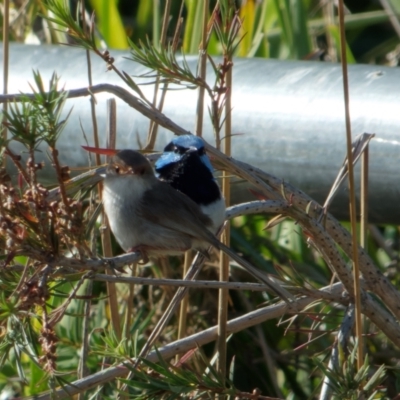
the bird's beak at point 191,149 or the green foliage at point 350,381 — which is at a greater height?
the bird's beak at point 191,149

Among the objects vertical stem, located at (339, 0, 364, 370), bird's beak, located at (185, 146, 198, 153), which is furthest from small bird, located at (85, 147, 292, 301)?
vertical stem, located at (339, 0, 364, 370)

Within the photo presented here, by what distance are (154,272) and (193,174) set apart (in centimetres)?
91

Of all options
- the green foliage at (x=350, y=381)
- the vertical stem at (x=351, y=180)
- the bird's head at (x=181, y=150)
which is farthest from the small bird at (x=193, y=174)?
the green foliage at (x=350, y=381)

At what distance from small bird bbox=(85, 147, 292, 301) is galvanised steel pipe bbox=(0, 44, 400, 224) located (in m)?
0.16

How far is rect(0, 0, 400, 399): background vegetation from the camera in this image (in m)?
1.33

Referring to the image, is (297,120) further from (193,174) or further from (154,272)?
(154,272)

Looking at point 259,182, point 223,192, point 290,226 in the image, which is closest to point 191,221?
point 223,192

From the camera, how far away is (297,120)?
198cm

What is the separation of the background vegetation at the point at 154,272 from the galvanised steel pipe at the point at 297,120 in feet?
0.44

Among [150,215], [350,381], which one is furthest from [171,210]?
[350,381]

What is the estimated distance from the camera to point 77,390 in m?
1.65

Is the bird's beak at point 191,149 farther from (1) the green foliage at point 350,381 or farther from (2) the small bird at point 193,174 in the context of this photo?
(1) the green foliage at point 350,381

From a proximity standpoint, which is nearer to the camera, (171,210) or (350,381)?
(350,381)

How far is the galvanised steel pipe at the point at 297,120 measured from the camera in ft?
6.34
